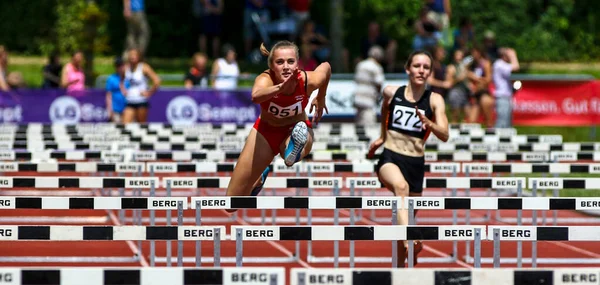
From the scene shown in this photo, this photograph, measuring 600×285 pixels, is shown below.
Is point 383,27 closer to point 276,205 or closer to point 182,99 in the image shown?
point 182,99

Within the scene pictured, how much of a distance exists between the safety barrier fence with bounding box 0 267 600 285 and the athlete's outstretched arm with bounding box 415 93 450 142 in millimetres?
4237

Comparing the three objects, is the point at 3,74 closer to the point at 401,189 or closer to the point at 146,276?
the point at 401,189

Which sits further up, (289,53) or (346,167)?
(289,53)

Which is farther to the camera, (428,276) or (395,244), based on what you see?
(395,244)

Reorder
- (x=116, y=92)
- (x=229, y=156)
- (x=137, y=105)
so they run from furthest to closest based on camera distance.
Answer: (x=116, y=92) < (x=137, y=105) < (x=229, y=156)

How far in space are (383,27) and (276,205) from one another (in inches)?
1093

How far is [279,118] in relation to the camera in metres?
10.4

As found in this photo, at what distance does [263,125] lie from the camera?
1055cm

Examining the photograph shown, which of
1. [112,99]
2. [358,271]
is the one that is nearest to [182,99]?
[112,99]

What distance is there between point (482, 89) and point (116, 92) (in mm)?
7159

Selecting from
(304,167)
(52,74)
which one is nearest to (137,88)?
(52,74)

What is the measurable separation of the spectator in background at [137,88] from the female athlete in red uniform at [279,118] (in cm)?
1105

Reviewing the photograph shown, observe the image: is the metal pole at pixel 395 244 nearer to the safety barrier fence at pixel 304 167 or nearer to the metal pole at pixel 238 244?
the metal pole at pixel 238 244

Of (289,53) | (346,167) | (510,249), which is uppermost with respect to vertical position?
(289,53)
